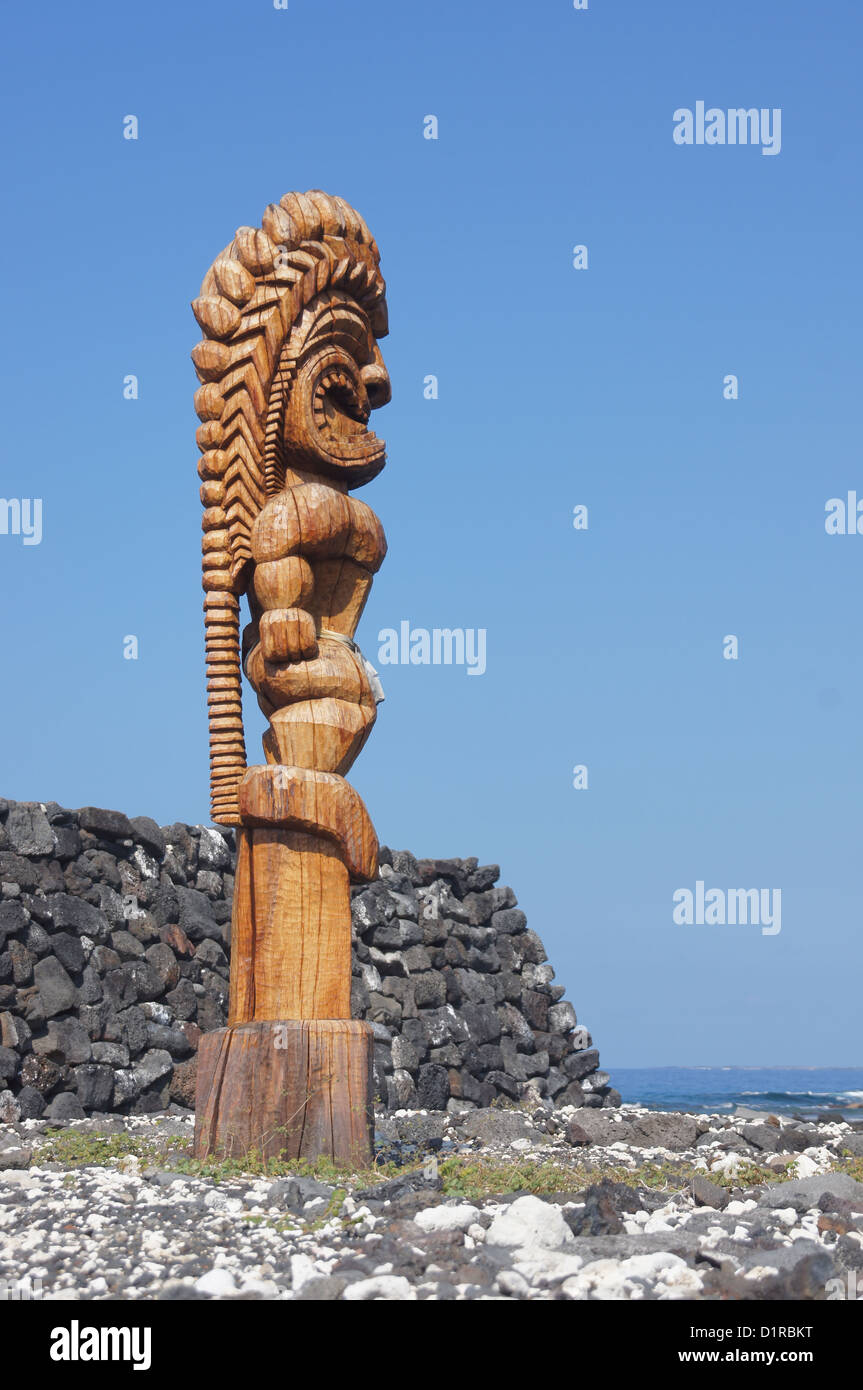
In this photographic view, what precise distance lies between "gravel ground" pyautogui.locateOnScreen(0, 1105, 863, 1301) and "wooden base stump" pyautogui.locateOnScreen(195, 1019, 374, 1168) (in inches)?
8.1

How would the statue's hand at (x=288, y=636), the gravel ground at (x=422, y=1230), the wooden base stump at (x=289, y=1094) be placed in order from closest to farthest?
the gravel ground at (x=422, y=1230)
the wooden base stump at (x=289, y=1094)
the statue's hand at (x=288, y=636)

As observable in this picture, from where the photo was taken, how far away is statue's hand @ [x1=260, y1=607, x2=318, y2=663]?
6.96 meters

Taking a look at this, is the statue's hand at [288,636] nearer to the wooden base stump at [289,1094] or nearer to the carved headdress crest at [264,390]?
Result: the carved headdress crest at [264,390]

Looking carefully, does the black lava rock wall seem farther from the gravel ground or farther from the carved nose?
the carved nose

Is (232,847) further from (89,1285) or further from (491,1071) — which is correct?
(89,1285)

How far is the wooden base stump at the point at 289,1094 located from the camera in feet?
20.9

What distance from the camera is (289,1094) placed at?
6.37 m

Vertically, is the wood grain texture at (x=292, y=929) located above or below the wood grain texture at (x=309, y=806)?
below

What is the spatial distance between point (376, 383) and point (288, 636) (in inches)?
72.9

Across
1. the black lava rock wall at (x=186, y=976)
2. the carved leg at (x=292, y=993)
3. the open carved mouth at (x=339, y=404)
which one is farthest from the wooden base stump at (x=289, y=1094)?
the black lava rock wall at (x=186, y=976)

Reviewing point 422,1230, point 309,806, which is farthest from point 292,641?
point 422,1230

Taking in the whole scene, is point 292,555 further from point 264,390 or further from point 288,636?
point 264,390

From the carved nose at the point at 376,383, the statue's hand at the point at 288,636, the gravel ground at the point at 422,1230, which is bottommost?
the gravel ground at the point at 422,1230

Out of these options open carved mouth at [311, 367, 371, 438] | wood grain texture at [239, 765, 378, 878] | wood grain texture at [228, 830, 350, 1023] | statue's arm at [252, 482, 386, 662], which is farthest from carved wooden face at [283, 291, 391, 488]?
wood grain texture at [228, 830, 350, 1023]
